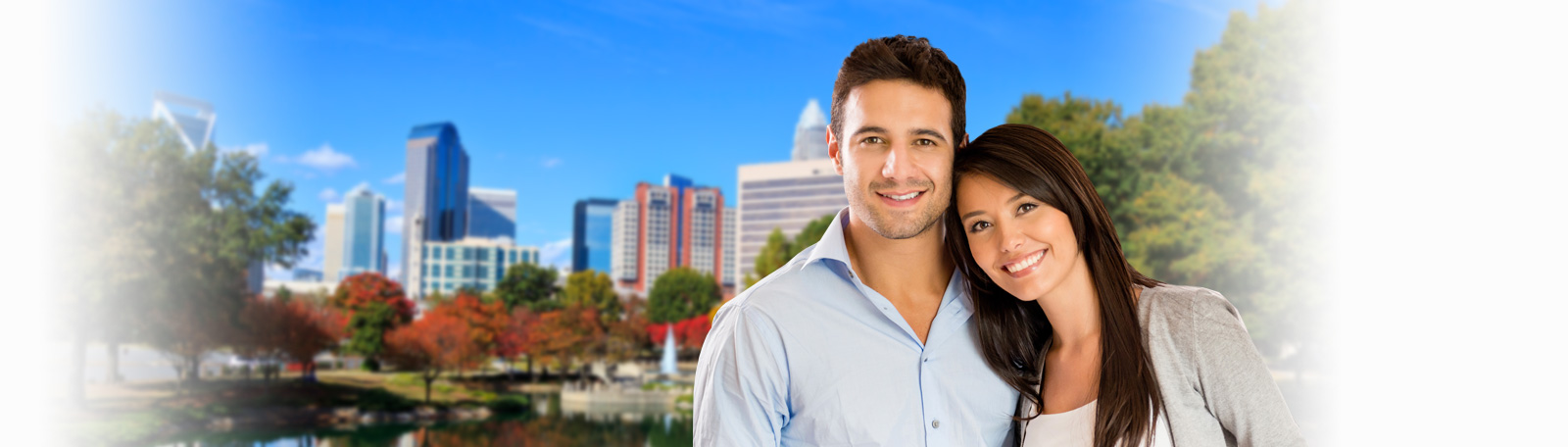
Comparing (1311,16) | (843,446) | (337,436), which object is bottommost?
(337,436)

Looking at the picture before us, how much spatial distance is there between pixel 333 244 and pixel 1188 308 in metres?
22.9

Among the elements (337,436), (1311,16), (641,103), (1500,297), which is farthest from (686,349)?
(1500,297)

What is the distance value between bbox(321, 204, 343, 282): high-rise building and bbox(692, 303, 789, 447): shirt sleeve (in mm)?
22142

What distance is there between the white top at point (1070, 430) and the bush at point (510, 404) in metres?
16.4

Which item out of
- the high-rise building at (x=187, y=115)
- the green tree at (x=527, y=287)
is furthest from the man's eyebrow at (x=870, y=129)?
the green tree at (x=527, y=287)

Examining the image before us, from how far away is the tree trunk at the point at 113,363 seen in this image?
12.2 metres

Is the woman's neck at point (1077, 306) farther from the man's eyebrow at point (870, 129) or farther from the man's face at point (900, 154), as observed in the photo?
the man's eyebrow at point (870, 129)

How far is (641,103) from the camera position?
989 inches

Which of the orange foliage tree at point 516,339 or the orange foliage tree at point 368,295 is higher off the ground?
the orange foliage tree at point 368,295

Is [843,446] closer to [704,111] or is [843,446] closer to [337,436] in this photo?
[337,436]

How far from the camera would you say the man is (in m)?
1.33

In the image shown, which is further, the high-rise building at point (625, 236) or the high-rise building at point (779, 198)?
the high-rise building at point (779, 198)

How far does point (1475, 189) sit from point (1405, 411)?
6.90 feet

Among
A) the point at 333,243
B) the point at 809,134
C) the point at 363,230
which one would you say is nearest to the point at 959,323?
the point at 333,243
